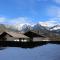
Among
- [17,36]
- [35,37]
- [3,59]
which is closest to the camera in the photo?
[3,59]

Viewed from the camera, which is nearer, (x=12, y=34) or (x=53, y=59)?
(x=53, y=59)

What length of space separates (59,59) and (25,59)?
2.21 meters

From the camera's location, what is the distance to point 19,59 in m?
13.5

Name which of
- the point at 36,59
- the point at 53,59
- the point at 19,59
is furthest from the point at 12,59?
the point at 53,59

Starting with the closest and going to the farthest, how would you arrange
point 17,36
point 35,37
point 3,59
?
point 3,59
point 17,36
point 35,37

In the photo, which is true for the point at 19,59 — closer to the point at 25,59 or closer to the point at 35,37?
the point at 25,59

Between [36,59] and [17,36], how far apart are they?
3237 centimetres

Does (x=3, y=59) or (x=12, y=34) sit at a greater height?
(x=12, y=34)

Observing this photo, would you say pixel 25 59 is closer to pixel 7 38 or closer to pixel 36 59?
pixel 36 59

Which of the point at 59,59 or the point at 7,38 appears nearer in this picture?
the point at 59,59

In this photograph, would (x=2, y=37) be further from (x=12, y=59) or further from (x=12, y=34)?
(x=12, y=59)

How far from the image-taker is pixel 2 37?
4706 centimetres

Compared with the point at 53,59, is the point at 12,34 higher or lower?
higher

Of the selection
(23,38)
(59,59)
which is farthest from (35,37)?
(59,59)
